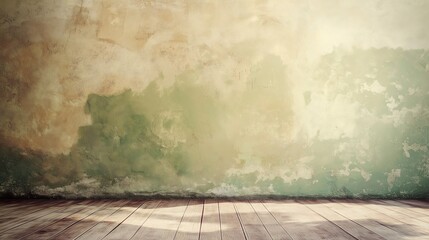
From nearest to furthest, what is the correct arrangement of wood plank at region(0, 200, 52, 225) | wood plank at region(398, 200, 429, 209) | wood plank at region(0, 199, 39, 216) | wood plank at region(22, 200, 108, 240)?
1. wood plank at region(22, 200, 108, 240)
2. wood plank at region(0, 200, 52, 225)
3. wood plank at region(0, 199, 39, 216)
4. wood plank at region(398, 200, 429, 209)

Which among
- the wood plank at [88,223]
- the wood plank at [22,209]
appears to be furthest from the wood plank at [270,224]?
the wood plank at [22,209]

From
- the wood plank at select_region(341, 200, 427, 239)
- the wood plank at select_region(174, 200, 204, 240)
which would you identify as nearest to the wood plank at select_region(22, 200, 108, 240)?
the wood plank at select_region(174, 200, 204, 240)

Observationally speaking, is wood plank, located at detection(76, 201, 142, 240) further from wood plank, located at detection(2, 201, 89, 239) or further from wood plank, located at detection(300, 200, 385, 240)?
wood plank, located at detection(300, 200, 385, 240)

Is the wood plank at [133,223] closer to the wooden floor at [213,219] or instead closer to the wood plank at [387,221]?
the wooden floor at [213,219]

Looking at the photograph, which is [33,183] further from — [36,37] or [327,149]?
[327,149]

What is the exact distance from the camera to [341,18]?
3311mm

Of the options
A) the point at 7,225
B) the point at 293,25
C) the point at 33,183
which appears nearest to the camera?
the point at 7,225

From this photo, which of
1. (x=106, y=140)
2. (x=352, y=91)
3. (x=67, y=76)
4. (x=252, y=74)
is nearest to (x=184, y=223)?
(x=106, y=140)

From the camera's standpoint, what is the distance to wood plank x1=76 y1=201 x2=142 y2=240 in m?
1.83

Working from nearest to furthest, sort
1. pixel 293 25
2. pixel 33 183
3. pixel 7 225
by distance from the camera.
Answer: pixel 7 225 < pixel 33 183 < pixel 293 25

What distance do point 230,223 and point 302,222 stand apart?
0.44 m

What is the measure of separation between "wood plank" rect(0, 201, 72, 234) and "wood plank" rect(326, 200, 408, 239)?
78.5 inches

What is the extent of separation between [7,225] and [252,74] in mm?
2197

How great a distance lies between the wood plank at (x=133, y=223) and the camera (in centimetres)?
184
